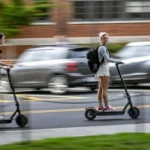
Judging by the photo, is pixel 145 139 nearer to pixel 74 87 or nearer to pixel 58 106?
pixel 58 106

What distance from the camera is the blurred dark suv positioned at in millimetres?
19344

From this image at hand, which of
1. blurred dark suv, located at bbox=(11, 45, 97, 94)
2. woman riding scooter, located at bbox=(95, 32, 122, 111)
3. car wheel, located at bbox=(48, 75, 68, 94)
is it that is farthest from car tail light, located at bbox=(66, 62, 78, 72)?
woman riding scooter, located at bbox=(95, 32, 122, 111)

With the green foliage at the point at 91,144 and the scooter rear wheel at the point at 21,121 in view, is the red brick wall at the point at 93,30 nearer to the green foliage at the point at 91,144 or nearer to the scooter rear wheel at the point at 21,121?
the scooter rear wheel at the point at 21,121

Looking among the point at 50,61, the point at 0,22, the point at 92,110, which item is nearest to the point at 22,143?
the point at 0,22

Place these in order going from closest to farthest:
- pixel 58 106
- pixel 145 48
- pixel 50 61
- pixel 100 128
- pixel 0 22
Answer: pixel 0 22, pixel 100 128, pixel 58 106, pixel 50 61, pixel 145 48

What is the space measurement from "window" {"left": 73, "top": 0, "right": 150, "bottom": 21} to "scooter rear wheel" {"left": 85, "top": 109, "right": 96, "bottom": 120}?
22785mm

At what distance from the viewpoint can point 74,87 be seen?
786 inches

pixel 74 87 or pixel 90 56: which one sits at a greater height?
pixel 90 56

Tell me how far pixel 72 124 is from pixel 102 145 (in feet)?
12.3

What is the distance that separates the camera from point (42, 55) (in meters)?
20.0

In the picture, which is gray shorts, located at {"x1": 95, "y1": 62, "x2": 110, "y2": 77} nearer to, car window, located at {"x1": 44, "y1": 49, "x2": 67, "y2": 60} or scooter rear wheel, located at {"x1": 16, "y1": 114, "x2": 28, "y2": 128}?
scooter rear wheel, located at {"x1": 16, "y1": 114, "x2": 28, "y2": 128}

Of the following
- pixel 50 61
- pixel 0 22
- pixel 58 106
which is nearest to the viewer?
pixel 0 22

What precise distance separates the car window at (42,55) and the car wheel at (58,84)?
0.63 meters

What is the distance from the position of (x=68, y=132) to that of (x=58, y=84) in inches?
337
